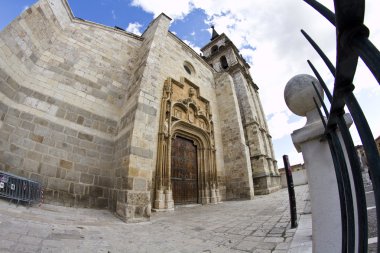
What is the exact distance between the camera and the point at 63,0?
588 centimetres

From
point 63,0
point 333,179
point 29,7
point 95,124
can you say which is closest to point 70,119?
point 95,124

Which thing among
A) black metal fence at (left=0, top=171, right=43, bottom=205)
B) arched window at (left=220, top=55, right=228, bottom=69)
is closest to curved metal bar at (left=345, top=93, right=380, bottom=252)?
black metal fence at (left=0, top=171, right=43, bottom=205)

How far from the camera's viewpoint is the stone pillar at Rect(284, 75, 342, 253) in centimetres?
130

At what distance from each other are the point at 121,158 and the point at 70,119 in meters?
1.91

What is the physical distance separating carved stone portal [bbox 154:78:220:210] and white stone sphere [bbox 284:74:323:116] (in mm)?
5102

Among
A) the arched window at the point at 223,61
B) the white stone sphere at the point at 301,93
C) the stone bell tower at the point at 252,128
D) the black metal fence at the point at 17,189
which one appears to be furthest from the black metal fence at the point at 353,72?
the arched window at the point at 223,61

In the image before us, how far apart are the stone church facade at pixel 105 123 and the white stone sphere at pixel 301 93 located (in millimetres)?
3605

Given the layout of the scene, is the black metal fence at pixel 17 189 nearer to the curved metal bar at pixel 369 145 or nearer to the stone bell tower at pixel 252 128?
the curved metal bar at pixel 369 145

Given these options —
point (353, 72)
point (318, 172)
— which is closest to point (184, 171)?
point (318, 172)

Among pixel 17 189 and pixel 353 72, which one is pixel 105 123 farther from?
pixel 353 72

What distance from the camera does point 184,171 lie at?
7473 millimetres

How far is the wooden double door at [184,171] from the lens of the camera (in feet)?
22.7

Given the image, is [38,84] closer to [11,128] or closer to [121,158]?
[11,128]

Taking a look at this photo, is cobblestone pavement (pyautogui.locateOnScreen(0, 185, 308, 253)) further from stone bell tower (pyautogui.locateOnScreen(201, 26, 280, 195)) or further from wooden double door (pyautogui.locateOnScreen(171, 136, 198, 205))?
stone bell tower (pyautogui.locateOnScreen(201, 26, 280, 195))
